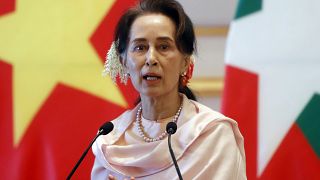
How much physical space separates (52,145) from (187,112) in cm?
62

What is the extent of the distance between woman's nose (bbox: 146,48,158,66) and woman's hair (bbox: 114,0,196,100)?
8cm

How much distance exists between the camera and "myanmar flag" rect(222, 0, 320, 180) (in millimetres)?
1477

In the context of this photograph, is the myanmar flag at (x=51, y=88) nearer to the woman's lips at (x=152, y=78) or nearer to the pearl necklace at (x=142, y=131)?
the pearl necklace at (x=142, y=131)

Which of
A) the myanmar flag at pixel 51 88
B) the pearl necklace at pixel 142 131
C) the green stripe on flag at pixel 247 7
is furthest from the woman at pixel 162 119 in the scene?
the green stripe on flag at pixel 247 7

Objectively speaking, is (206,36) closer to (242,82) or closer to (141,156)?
(242,82)

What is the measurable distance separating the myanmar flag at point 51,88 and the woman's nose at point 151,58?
1.68ft

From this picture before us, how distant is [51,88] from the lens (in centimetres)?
159

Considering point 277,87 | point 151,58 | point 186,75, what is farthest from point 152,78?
point 277,87

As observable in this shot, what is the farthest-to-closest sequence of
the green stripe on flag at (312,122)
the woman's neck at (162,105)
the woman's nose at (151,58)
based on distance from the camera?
the green stripe on flag at (312,122) → the woman's neck at (162,105) → the woman's nose at (151,58)

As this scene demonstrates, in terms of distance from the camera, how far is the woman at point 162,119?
1.10 metres

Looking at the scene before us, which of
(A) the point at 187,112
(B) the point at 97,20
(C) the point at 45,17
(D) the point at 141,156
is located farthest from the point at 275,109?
(C) the point at 45,17

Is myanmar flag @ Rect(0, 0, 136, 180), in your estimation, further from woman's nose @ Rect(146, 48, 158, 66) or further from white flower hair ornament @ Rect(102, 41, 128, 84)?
woman's nose @ Rect(146, 48, 158, 66)

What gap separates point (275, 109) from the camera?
5.00ft

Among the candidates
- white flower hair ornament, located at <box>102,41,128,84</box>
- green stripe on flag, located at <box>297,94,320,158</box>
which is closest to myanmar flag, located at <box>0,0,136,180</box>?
white flower hair ornament, located at <box>102,41,128,84</box>
